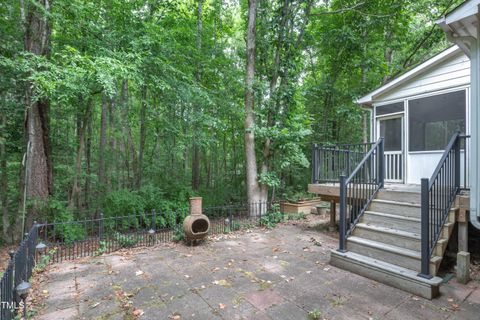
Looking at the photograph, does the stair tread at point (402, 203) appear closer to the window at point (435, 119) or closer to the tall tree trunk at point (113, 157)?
the window at point (435, 119)

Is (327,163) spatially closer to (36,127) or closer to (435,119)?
(435,119)

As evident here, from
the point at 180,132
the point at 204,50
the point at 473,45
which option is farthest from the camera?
the point at 204,50

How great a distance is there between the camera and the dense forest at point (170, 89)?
572 centimetres

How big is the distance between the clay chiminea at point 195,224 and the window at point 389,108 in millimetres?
5299

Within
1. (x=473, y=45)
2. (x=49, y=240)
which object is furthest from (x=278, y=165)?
(x=49, y=240)

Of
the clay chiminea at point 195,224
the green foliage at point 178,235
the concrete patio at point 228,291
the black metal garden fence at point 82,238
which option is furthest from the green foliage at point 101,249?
the clay chiminea at point 195,224

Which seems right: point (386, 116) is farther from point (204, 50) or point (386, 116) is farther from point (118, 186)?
point (118, 186)

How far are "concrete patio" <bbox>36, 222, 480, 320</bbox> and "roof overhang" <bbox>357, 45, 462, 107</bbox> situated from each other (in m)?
4.50

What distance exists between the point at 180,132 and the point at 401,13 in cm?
884

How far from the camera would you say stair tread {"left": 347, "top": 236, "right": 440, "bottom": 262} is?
11.4 ft

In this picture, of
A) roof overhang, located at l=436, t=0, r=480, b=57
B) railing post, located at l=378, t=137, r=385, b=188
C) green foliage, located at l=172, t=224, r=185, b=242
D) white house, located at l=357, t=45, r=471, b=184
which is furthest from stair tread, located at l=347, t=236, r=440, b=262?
green foliage, located at l=172, t=224, r=185, b=242

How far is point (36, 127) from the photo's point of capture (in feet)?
19.5

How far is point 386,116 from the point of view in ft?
22.2

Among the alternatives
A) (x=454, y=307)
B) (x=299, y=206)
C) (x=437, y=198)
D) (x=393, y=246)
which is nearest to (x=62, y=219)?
(x=299, y=206)
